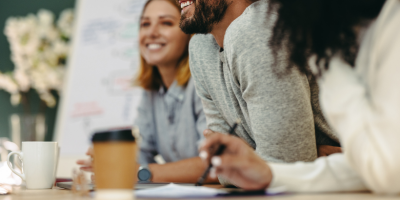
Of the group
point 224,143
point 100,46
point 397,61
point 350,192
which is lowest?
point 350,192

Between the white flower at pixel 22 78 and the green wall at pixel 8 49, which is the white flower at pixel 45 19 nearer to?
the green wall at pixel 8 49

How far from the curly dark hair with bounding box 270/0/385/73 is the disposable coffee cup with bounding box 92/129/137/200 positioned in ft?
1.16

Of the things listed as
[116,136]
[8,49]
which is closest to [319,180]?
[116,136]

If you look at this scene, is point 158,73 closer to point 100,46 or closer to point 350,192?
point 100,46

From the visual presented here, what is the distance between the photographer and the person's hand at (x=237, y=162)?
0.59 metres

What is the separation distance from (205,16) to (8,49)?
7.93ft

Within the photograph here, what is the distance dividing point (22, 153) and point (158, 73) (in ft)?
3.72

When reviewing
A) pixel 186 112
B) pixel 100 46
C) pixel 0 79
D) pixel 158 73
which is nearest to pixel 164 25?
pixel 158 73

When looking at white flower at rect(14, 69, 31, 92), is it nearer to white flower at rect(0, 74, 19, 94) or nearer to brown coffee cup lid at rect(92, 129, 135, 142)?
white flower at rect(0, 74, 19, 94)

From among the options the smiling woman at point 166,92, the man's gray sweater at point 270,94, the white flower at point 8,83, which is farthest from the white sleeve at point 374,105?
the white flower at point 8,83

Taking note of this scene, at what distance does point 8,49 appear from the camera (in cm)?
295

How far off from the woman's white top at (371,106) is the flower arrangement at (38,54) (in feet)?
8.16

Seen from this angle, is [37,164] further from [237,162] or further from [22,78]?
[22,78]

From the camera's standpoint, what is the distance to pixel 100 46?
105 inches
